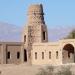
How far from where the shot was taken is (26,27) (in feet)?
217

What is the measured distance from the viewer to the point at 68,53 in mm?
60594

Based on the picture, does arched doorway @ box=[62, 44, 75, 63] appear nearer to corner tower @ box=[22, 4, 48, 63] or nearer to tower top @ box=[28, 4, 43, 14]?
corner tower @ box=[22, 4, 48, 63]

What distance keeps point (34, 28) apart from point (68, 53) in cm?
812

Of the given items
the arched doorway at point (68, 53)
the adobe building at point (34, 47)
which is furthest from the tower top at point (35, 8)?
the arched doorway at point (68, 53)

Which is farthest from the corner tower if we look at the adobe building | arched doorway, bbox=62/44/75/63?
arched doorway, bbox=62/44/75/63

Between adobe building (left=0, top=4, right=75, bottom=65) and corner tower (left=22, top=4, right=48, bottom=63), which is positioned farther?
corner tower (left=22, top=4, right=48, bottom=63)

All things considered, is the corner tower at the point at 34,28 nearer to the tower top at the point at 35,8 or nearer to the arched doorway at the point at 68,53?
the tower top at the point at 35,8

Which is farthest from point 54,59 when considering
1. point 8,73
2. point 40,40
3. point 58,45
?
point 8,73

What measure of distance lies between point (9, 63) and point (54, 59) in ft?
26.1

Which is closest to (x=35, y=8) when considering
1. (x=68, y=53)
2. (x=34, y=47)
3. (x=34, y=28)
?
(x=34, y=28)

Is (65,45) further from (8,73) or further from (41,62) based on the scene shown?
(8,73)

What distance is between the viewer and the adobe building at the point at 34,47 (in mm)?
61075

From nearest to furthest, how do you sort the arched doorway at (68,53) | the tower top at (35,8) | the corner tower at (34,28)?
the arched doorway at (68,53) < the corner tower at (34,28) < the tower top at (35,8)

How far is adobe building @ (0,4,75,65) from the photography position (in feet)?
200
